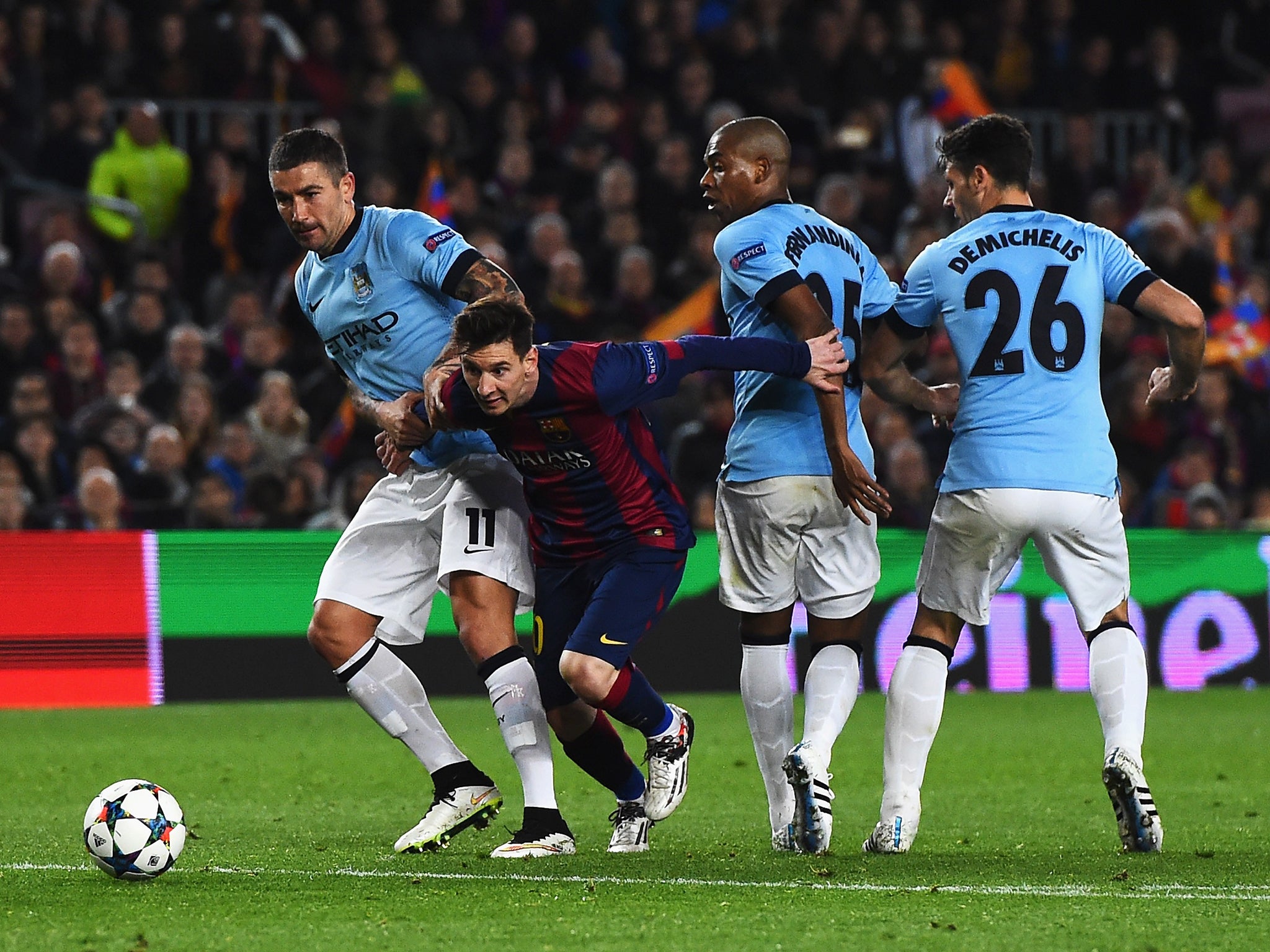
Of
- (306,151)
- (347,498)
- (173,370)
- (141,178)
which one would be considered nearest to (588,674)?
(306,151)

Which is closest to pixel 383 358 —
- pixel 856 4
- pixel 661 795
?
A: pixel 661 795

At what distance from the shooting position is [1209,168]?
1659 centimetres

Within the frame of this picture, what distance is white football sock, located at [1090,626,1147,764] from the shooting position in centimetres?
579

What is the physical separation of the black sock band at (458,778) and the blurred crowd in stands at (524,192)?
5.64 m

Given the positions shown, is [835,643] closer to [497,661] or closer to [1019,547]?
[1019,547]

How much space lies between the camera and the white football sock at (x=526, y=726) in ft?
19.4

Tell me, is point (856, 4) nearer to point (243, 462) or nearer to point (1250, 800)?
point (243, 462)

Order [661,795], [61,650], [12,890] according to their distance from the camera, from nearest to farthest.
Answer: [12,890]
[661,795]
[61,650]

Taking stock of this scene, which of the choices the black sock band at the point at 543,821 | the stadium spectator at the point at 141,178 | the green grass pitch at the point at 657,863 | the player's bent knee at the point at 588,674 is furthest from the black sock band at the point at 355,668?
the stadium spectator at the point at 141,178

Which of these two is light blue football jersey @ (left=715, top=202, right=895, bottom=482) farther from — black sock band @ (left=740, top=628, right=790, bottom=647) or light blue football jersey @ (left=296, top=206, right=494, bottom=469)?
light blue football jersey @ (left=296, top=206, right=494, bottom=469)

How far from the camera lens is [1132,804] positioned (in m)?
5.64

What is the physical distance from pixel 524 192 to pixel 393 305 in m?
8.54

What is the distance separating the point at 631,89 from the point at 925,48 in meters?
2.78

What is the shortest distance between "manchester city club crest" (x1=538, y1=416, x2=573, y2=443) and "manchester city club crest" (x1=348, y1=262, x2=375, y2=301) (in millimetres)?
860
